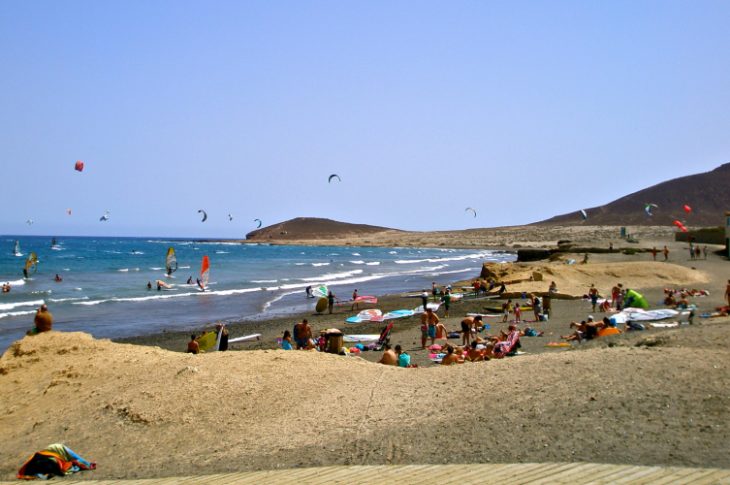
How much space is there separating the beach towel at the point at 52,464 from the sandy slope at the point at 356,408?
22 cm

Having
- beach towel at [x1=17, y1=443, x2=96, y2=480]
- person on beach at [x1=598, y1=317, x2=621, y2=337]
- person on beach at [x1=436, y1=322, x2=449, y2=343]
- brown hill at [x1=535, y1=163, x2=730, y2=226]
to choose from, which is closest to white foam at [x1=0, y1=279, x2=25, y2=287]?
person on beach at [x1=436, y1=322, x2=449, y2=343]

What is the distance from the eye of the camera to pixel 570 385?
766 centimetres

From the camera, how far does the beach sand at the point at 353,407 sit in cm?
629

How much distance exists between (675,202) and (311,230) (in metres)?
91.9

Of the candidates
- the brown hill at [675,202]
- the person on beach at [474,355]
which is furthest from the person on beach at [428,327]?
the brown hill at [675,202]

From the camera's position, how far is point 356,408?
7793 millimetres

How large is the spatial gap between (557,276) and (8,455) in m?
24.8

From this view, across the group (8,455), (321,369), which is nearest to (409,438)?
(321,369)

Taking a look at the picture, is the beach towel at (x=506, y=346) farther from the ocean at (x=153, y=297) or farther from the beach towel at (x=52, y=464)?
the ocean at (x=153, y=297)

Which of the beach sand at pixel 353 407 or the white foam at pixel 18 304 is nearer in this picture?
the beach sand at pixel 353 407

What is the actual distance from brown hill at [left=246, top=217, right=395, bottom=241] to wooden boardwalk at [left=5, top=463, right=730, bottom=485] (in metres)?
158

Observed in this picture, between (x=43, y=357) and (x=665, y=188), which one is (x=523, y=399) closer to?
(x=43, y=357)

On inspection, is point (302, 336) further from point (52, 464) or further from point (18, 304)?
point (18, 304)

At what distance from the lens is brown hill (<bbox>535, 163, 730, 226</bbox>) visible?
11203cm
